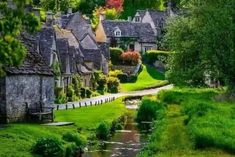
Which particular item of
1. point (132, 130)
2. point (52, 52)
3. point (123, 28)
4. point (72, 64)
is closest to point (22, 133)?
point (132, 130)

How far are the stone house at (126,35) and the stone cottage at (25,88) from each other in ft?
311

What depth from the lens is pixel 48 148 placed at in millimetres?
39656

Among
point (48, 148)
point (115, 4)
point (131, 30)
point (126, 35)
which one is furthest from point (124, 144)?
point (115, 4)

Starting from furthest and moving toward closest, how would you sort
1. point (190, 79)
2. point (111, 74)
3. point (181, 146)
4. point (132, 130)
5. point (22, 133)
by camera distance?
point (111, 74) < point (190, 79) < point (132, 130) < point (22, 133) < point (181, 146)

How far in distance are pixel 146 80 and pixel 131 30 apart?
25.4 meters

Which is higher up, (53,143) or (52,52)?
(52,52)

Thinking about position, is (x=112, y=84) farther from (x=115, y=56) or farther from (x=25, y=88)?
→ (x=25, y=88)

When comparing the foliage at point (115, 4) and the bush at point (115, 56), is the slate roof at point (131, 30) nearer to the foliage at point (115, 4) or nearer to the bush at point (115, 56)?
the bush at point (115, 56)

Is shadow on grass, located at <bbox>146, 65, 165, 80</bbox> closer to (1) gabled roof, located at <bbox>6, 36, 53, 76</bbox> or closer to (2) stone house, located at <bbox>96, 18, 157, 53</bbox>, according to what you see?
(2) stone house, located at <bbox>96, 18, 157, 53</bbox>

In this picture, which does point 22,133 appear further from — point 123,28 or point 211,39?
point 123,28

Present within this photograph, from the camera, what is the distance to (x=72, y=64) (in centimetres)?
9600

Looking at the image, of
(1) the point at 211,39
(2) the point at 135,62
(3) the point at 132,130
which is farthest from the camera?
(2) the point at 135,62

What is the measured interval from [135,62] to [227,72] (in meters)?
65.2

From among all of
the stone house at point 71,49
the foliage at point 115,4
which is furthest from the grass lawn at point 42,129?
the foliage at point 115,4
